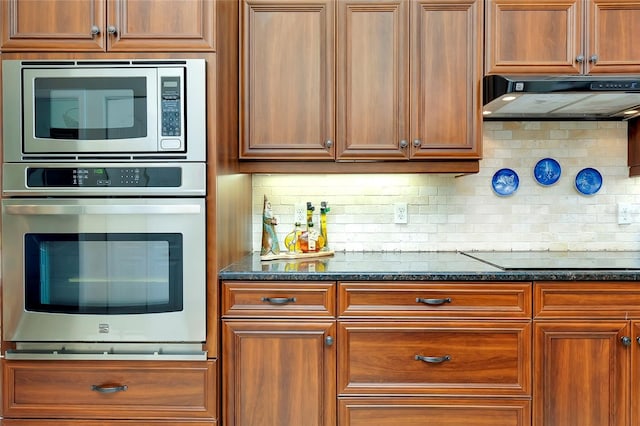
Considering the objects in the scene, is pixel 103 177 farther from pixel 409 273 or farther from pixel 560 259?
pixel 560 259

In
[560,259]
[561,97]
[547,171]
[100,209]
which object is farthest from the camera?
[547,171]

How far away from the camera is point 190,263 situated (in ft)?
5.74

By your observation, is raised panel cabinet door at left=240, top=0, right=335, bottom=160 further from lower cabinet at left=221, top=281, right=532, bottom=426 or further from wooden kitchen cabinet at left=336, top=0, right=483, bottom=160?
lower cabinet at left=221, top=281, right=532, bottom=426

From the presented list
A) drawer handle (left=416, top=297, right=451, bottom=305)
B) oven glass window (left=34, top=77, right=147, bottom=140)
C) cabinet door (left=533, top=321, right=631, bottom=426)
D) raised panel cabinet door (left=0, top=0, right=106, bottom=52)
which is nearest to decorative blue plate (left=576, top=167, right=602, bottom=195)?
cabinet door (left=533, top=321, right=631, bottom=426)

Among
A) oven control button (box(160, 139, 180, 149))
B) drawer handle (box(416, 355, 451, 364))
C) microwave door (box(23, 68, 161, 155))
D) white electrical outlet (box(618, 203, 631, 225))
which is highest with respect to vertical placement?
microwave door (box(23, 68, 161, 155))

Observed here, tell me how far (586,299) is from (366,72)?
1303mm

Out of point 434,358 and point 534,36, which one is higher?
point 534,36

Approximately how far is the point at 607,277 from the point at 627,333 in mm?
229

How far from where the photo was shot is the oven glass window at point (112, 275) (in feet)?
5.74

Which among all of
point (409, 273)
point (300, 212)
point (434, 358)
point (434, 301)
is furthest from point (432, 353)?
point (300, 212)

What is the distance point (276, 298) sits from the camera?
1.80 meters

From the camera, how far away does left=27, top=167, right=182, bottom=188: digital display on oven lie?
1.73 meters

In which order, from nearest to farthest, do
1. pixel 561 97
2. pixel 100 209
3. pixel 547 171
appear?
pixel 100 209, pixel 561 97, pixel 547 171

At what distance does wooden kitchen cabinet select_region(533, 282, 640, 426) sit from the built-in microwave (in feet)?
4.95
